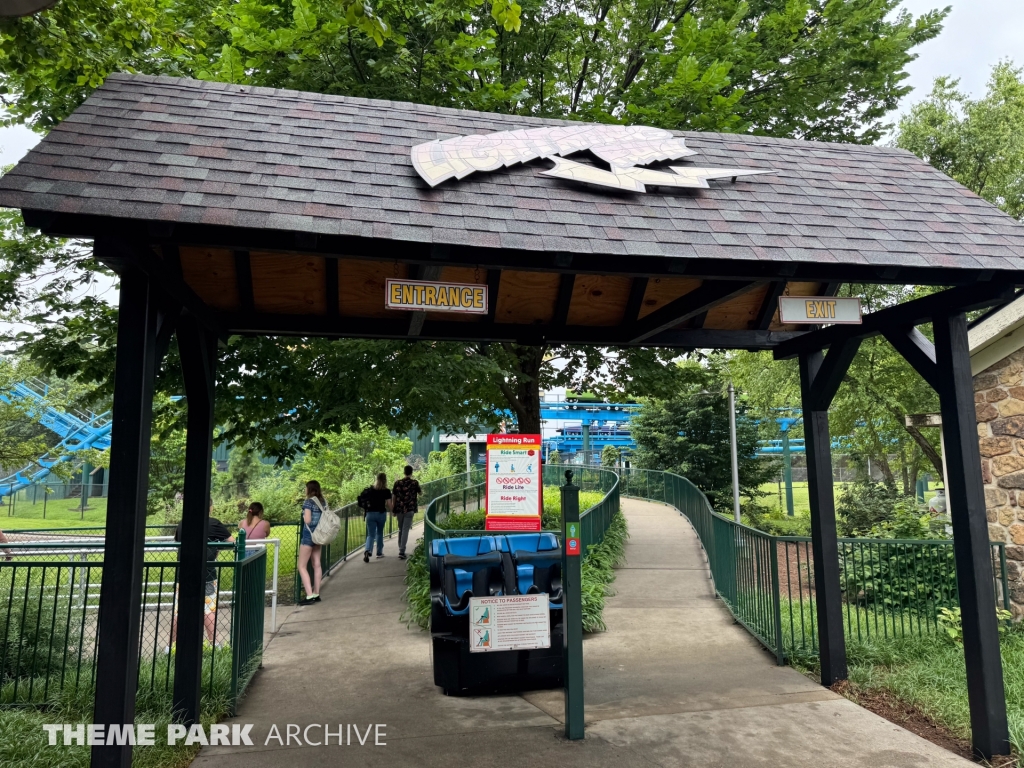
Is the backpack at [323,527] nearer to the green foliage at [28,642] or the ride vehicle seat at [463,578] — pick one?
the green foliage at [28,642]

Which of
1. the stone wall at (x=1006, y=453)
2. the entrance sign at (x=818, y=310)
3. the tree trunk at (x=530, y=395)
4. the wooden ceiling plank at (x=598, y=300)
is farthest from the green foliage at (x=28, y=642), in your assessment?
the stone wall at (x=1006, y=453)

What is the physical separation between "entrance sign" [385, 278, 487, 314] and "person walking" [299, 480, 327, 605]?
5570 mm

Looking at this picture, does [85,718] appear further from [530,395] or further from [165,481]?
[165,481]

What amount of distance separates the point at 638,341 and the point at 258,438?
5508mm

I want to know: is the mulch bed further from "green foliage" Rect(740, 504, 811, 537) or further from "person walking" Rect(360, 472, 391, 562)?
"green foliage" Rect(740, 504, 811, 537)

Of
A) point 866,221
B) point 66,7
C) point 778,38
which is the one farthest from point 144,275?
point 778,38

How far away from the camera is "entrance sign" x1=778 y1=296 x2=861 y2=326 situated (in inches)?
203

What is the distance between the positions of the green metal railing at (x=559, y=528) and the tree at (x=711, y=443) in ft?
8.35

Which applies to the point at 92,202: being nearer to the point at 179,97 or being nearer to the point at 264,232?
the point at 264,232

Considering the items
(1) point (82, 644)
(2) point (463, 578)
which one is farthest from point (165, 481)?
(2) point (463, 578)

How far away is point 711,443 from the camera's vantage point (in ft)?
75.9

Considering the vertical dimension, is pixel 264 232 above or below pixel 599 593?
above

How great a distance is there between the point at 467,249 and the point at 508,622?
10.2ft

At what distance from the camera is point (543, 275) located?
18.3ft
